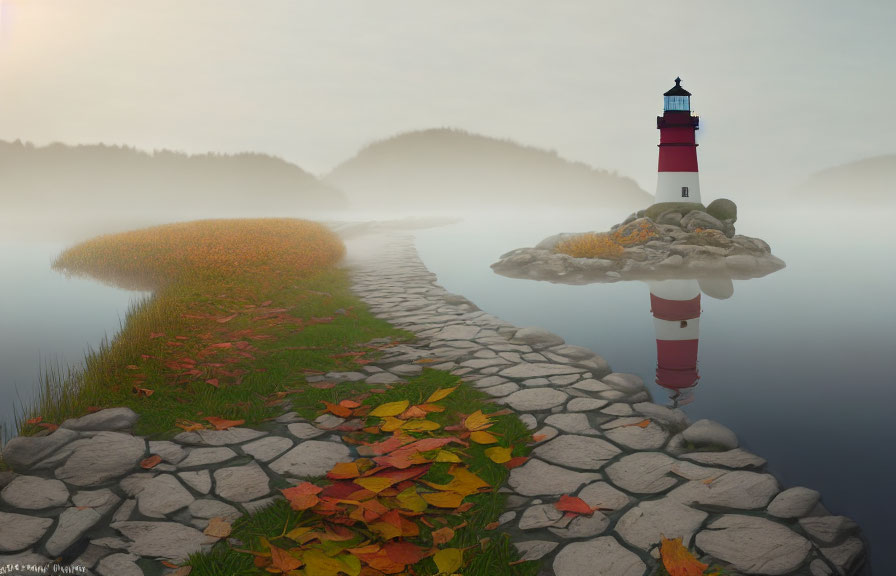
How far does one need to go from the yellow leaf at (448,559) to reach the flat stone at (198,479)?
1.82m

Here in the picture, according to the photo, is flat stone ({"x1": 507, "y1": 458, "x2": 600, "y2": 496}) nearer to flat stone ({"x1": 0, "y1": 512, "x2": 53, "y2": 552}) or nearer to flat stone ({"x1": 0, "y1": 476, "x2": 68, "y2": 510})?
flat stone ({"x1": 0, "y1": 512, "x2": 53, "y2": 552})

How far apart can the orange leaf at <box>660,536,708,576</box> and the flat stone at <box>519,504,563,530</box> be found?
67cm

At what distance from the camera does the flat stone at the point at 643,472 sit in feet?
12.7

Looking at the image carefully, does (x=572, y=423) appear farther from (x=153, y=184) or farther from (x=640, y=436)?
(x=153, y=184)

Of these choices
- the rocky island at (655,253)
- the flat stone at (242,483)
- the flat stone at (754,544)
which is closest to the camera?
the flat stone at (754,544)

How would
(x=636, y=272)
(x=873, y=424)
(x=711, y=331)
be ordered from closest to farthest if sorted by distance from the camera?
(x=873, y=424) → (x=711, y=331) → (x=636, y=272)

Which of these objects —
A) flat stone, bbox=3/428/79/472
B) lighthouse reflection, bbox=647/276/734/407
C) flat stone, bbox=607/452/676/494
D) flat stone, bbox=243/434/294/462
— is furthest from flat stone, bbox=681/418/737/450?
flat stone, bbox=3/428/79/472

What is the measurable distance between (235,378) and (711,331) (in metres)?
8.35

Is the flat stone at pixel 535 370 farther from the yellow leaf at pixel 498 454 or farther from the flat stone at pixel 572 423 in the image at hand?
the yellow leaf at pixel 498 454

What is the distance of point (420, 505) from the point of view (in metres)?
3.55

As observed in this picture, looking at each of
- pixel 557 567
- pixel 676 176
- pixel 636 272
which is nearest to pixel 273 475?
pixel 557 567

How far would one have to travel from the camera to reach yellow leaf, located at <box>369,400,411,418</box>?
502 cm

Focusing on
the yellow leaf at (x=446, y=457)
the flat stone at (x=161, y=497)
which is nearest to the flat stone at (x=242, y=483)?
the flat stone at (x=161, y=497)

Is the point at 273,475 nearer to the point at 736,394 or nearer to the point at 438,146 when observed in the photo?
the point at 736,394
